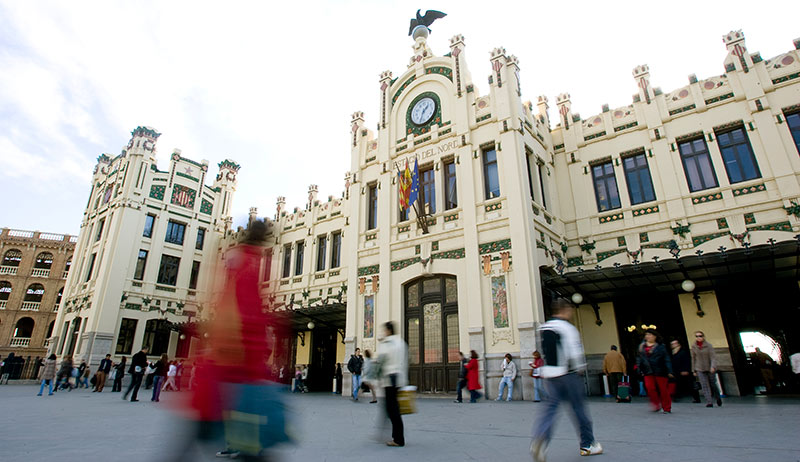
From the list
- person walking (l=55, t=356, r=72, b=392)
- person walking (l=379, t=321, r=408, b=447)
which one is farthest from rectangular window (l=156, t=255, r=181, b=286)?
person walking (l=379, t=321, r=408, b=447)

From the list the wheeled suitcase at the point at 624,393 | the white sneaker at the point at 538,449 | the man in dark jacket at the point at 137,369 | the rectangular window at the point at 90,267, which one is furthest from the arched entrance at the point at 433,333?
the rectangular window at the point at 90,267

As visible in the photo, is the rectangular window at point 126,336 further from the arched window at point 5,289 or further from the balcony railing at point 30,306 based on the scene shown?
the arched window at point 5,289

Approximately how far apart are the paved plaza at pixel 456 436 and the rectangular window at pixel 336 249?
14119 mm

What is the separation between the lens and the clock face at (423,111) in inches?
760

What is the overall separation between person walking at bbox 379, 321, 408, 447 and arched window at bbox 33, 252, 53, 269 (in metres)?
54.2

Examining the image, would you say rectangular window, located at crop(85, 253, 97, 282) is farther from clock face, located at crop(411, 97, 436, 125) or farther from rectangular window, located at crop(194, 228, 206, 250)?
clock face, located at crop(411, 97, 436, 125)

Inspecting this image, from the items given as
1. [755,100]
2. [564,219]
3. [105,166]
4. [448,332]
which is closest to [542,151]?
[564,219]

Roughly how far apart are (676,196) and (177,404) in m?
17.0

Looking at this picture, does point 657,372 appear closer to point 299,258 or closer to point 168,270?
point 299,258

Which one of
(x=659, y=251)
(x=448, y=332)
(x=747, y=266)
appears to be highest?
(x=659, y=251)

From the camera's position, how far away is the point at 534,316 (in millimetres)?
13922

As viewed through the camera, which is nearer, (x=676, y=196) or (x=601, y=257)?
(x=676, y=196)

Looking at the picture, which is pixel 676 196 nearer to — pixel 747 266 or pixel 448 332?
pixel 747 266

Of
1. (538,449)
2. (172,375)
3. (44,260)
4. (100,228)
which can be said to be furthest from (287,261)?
(44,260)
